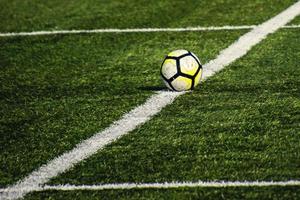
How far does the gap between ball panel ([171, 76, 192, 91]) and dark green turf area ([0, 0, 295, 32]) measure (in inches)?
97.9

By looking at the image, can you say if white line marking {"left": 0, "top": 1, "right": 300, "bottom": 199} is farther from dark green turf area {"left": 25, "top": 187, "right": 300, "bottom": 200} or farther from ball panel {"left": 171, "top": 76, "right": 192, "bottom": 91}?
dark green turf area {"left": 25, "top": 187, "right": 300, "bottom": 200}

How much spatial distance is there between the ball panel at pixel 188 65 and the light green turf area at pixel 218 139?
0.16 metres

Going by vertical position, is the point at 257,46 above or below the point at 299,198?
below

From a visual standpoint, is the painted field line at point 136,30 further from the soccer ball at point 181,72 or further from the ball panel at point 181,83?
the ball panel at point 181,83

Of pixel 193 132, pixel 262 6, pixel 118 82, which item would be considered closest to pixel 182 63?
pixel 118 82

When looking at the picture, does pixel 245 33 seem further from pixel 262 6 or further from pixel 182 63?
pixel 182 63

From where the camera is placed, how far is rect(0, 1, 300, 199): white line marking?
3842 millimetres

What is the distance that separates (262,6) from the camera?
28.0 feet

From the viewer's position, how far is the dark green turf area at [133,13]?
7.99m

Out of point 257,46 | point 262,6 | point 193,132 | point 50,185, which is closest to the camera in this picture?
point 50,185

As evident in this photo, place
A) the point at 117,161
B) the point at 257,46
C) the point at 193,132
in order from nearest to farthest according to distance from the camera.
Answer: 1. the point at 117,161
2. the point at 193,132
3. the point at 257,46

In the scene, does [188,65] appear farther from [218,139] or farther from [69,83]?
[218,139]

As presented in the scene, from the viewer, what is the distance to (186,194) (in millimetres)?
3568

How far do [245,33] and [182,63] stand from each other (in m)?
2.04
